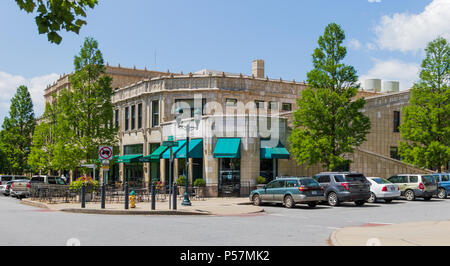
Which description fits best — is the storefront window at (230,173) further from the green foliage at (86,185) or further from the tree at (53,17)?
the tree at (53,17)

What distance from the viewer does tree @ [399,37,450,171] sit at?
116 feet

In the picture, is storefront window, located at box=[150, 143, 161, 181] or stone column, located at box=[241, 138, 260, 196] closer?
stone column, located at box=[241, 138, 260, 196]

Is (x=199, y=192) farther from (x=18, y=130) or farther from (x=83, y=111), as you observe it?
(x=18, y=130)

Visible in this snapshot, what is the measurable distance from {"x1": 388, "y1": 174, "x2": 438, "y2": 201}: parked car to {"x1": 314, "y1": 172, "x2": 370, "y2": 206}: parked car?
5955 millimetres

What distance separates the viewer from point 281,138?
3394 centimetres

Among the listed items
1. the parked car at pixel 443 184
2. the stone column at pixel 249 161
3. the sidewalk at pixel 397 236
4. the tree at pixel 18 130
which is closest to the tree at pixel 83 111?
the stone column at pixel 249 161

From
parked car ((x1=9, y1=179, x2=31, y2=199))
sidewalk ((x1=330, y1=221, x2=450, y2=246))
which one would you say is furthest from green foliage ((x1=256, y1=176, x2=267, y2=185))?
sidewalk ((x1=330, y1=221, x2=450, y2=246))

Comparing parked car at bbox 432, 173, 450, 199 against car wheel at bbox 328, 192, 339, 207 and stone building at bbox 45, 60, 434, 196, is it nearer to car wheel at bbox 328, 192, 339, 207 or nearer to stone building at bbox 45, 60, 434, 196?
stone building at bbox 45, 60, 434, 196

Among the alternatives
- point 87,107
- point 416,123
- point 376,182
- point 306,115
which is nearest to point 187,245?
point 376,182

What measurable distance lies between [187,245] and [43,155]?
31906 mm

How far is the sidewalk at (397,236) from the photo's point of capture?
10.7 m

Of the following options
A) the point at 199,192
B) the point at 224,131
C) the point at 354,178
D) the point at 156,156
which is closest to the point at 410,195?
the point at 354,178
